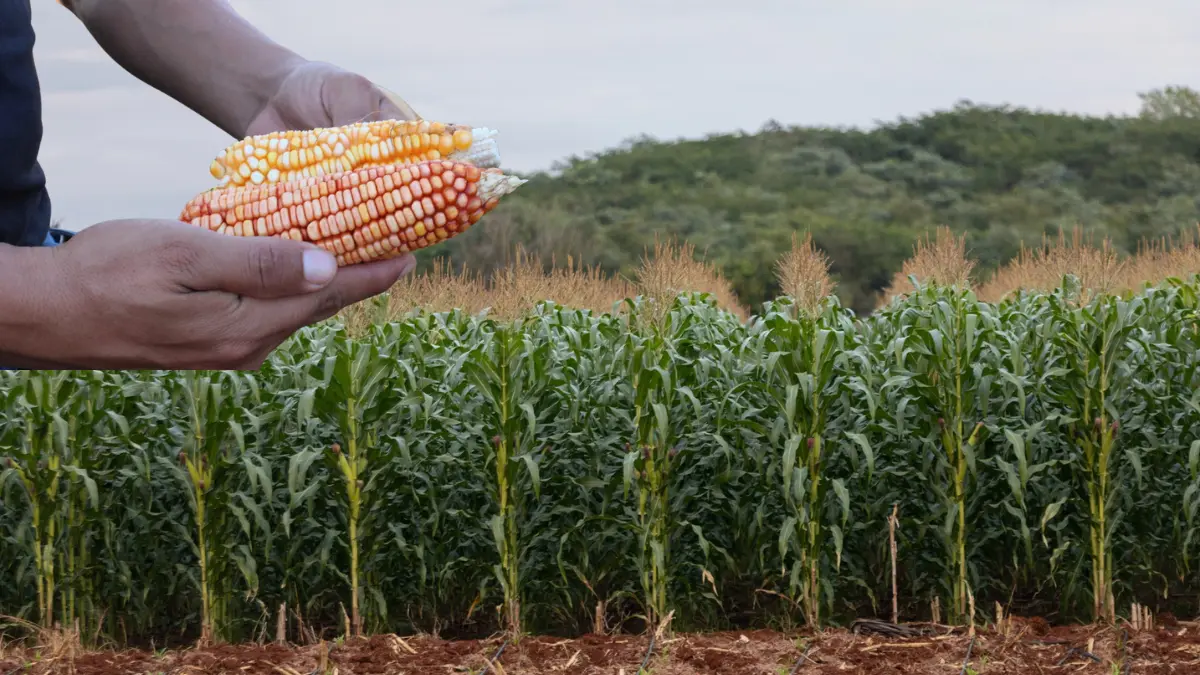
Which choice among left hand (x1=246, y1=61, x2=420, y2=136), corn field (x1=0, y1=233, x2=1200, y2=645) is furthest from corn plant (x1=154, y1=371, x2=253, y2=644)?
left hand (x1=246, y1=61, x2=420, y2=136)

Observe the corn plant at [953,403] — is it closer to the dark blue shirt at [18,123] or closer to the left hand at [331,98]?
the left hand at [331,98]

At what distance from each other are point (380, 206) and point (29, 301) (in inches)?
29.4

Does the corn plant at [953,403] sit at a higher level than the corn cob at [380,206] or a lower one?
lower

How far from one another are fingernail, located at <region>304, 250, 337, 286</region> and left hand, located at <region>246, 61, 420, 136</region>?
24.5 inches

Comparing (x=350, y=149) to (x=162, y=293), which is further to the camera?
(x=350, y=149)

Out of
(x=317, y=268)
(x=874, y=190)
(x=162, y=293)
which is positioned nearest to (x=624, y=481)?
(x=317, y=268)

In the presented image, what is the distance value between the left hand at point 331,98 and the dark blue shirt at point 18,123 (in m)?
0.64

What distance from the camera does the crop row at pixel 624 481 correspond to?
6.86 meters

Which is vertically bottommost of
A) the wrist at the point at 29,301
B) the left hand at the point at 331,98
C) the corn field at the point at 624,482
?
the corn field at the point at 624,482

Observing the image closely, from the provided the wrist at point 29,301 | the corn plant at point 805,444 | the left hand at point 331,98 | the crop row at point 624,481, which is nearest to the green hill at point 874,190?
the crop row at point 624,481

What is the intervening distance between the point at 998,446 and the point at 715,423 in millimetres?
1646

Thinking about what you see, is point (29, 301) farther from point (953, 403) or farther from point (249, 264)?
point (953, 403)

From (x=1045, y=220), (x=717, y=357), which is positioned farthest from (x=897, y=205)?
(x=717, y=357)

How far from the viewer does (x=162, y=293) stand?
2.46 meters
